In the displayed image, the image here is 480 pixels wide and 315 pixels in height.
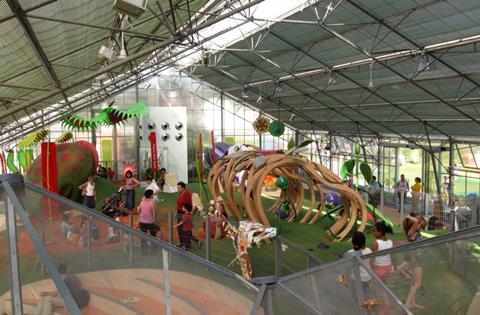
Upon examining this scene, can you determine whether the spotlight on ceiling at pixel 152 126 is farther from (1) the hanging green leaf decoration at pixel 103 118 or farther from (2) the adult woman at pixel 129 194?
(2) the adult woman at pixel 129 194

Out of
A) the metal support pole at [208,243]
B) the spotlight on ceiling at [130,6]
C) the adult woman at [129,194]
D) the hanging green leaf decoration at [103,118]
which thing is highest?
the spotlight on ceiling at [130,6]

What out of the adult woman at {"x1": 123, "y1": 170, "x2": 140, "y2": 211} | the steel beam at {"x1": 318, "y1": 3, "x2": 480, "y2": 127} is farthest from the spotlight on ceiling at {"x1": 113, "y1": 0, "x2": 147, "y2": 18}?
the steel beam at {"x1": 318, "y1": 3, "x2": 480, "y2": 127}

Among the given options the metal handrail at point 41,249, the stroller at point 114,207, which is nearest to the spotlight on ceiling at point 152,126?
the stroller at point 114,207

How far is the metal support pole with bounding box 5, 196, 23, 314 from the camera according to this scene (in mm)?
2061

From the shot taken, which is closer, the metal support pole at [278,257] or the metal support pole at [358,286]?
the metal support pole at [358,286]

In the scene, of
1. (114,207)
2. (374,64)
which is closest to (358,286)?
(114,207)

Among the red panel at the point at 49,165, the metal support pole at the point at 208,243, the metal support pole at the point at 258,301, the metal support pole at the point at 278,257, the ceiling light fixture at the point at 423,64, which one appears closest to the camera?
the metal support pole at the point at 258,301

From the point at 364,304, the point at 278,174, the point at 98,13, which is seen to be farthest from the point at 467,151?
the point at 364,304

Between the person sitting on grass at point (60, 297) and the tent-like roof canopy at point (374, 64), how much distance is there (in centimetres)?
942

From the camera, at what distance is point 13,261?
6.85 feet

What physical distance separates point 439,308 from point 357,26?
10.5 metres

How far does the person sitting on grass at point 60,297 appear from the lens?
200 centimetres

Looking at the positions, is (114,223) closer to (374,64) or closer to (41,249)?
(41,249)

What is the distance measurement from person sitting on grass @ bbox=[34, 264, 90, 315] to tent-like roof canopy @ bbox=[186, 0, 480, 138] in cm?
942
